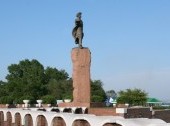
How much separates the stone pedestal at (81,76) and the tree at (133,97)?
25410 millimetres

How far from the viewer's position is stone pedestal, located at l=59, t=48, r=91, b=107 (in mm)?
23844

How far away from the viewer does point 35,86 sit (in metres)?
62.0

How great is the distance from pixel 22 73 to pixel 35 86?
475 inches

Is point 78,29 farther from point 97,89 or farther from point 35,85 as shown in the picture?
point 35,85

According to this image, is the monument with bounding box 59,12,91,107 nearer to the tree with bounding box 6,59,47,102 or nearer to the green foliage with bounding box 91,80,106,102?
the green foliage with bounding box 91,80,106,102

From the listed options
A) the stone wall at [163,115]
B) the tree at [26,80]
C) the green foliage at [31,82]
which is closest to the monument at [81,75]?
the stone wall at [163,115]

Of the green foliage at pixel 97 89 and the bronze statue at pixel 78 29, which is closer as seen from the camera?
the bronze statue at pixel 78 29

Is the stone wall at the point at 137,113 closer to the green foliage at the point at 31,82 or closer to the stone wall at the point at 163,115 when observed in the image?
the stone wall at the point at 163,115

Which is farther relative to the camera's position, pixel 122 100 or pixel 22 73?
pixel 22 73

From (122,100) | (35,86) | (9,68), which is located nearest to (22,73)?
(9,68)

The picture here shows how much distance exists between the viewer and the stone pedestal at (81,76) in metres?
23.8

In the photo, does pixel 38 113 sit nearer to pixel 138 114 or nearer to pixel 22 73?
pixel 138 114

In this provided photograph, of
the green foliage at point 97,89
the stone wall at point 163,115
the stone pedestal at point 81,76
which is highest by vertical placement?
the green foliage at point 97,89

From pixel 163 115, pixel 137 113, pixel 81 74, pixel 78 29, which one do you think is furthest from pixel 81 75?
pixel 163 115
